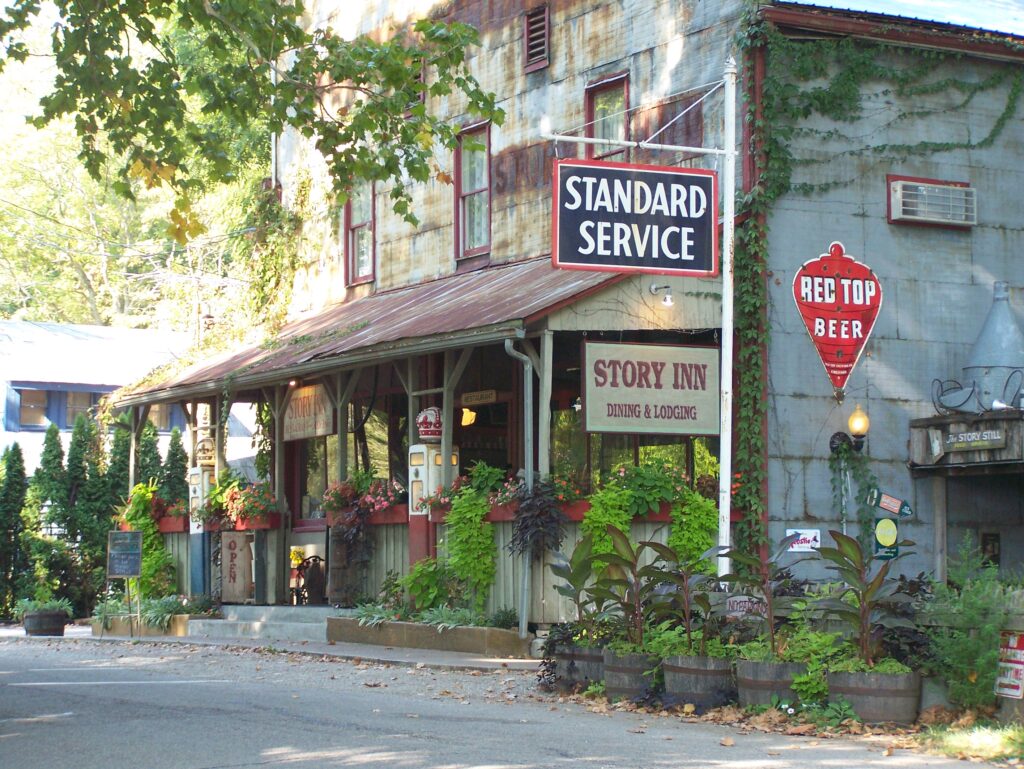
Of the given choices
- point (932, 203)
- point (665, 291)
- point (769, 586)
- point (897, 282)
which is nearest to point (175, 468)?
point (665, 291)

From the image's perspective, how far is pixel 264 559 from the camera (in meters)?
24.3

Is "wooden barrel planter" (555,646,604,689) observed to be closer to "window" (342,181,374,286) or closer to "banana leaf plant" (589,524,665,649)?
"banana leaf plant" (589,524,665,649)

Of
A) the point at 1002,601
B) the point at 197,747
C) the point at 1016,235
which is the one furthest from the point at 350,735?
the point at 1016,235

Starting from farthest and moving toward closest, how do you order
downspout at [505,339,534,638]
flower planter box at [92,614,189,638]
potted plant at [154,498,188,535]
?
potted plant at [154,498,188,535]
flower planter box at [92,614,189,638]
downspout at [505,339,534,638]

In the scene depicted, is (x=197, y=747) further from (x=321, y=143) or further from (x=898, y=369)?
(x=898, y=369)

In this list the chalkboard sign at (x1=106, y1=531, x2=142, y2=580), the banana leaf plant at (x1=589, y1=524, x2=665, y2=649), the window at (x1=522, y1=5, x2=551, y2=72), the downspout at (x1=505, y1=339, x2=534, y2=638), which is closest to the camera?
the banana leaf plant at (x1=589, y1=524, x2=665, y2=649)

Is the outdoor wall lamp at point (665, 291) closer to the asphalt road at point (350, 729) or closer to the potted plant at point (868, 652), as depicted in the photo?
the asphalt road at point (350, 729)

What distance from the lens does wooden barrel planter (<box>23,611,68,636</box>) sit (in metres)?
24.9

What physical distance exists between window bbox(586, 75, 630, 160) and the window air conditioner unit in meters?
3.61

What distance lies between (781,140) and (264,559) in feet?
35.5

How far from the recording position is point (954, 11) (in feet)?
66.2

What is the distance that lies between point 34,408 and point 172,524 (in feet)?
45.8

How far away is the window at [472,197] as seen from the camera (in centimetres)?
2275

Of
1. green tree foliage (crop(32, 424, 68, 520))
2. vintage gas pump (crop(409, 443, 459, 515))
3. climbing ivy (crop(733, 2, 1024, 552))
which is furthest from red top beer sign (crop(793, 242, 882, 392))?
green tree foliage (crop(32, 424, 68, 520))
